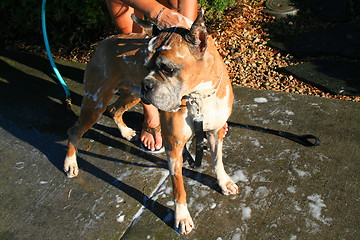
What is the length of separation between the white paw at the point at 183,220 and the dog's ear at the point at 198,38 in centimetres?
132

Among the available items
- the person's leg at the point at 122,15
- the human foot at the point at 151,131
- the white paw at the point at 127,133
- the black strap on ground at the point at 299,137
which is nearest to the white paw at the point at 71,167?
the white paw at the point at 127,133

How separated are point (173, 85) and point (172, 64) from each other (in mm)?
150

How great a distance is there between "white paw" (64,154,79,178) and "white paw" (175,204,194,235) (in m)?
1.23

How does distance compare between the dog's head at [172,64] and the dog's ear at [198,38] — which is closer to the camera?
the dog's ear at [198,38]

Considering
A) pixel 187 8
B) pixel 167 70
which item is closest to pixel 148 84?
pixel 167 70

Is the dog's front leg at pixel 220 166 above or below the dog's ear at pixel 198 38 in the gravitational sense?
below

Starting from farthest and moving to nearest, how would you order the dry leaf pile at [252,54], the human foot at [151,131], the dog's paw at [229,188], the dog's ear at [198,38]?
the dry leaf pile at [252,54] < the human foot at [151,131] < the dog's paw at [229,188] < the dog's ear at [198,38]

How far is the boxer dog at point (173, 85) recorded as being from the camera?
2416 mm

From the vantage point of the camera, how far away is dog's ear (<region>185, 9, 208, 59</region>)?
7.46ft

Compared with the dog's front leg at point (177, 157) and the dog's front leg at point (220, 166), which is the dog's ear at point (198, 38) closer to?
the dog's front leg at point (177, 157)

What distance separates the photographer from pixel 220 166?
337 centimetres

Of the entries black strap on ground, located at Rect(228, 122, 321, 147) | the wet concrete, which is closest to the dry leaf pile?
the wet concrete

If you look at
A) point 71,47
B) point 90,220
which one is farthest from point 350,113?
point 71,47

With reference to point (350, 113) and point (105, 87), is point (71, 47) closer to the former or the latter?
point (105, 87)
